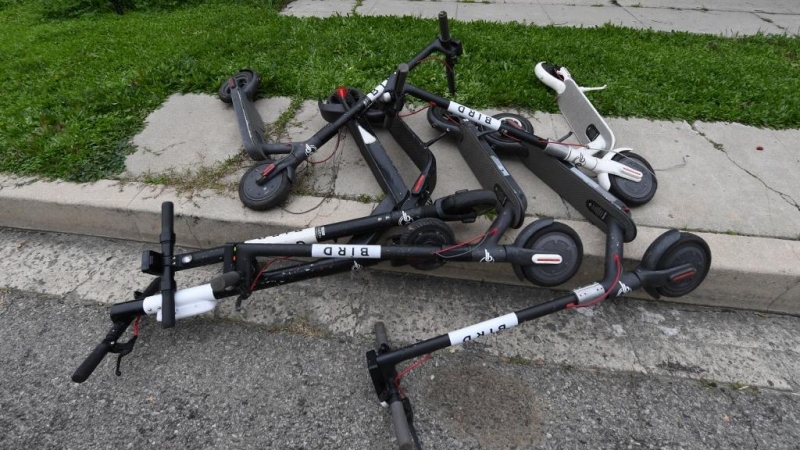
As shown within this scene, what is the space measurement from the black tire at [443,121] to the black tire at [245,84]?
1.75 metres

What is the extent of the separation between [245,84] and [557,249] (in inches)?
131

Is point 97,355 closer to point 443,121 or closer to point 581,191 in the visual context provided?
point 443,121

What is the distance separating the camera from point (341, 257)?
243 centimetres

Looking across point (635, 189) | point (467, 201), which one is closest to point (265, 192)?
point (467, 201)

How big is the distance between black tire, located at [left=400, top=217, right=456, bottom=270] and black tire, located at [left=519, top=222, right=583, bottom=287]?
1.68 feet

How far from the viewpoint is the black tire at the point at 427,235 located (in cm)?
257

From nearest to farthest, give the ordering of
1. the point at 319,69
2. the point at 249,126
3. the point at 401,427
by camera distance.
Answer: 1. the point at 401,427
2. the point at 249,126
3. the point at 319,69

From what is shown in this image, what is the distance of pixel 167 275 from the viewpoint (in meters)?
2.28

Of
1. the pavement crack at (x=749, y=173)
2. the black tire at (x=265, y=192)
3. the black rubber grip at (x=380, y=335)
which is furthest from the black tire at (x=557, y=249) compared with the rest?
the pavement crack at (x=749, y=173)

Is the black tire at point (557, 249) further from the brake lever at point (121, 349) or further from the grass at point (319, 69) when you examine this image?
the brake lever at point (121, 349)

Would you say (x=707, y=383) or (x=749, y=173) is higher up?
(x=749, y=173)

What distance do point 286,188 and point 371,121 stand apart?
1.06 metres

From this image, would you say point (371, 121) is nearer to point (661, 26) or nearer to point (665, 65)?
point (665, 65)

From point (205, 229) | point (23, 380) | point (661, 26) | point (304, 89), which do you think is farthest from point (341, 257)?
point (661, 26)
